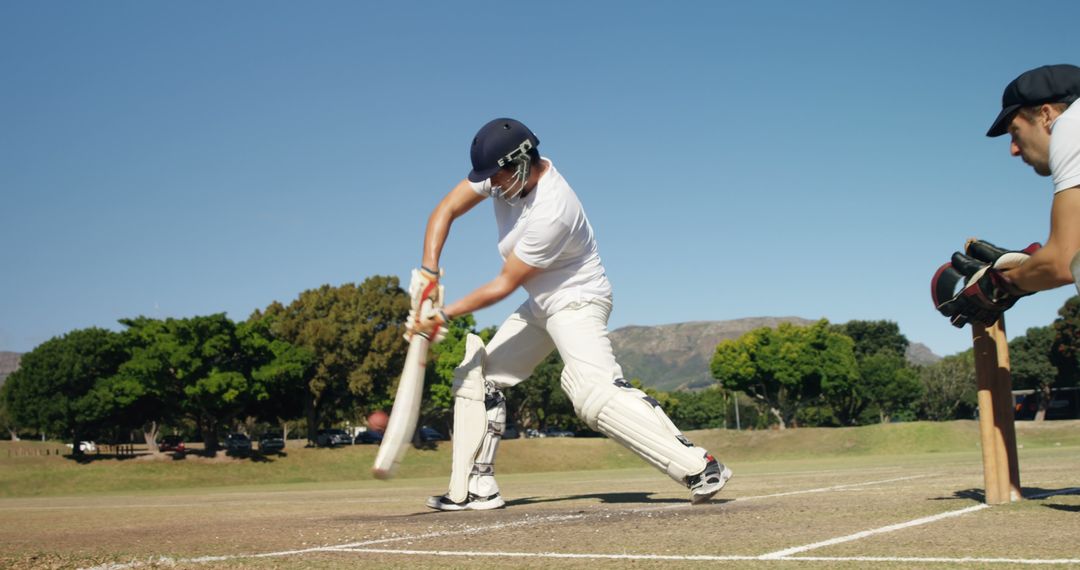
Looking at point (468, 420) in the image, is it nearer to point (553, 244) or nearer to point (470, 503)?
point (470, 503)

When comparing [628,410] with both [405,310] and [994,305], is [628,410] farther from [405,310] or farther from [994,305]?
[405,310]

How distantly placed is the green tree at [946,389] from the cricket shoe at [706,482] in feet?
329

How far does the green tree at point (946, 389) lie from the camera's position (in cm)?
10019

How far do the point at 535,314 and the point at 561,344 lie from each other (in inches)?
17.4

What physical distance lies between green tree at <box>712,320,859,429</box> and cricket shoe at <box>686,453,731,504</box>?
79.0 m

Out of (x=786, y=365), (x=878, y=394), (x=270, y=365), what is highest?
(x=270, y=365)

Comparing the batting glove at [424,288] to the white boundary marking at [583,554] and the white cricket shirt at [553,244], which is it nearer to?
the white cricket shirt at [553,244]

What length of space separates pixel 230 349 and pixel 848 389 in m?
57.7

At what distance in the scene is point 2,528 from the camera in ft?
26.0

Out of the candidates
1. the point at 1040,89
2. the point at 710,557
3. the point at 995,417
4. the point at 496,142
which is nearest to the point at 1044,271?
the point at 1040,89

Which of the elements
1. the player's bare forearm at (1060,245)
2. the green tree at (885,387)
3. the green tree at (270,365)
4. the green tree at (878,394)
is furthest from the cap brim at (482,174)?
the green tree at (885,387)

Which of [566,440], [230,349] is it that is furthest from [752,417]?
[230,349]

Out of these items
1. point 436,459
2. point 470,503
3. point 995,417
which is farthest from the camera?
point 436,459

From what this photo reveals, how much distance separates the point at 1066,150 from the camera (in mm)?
4055
